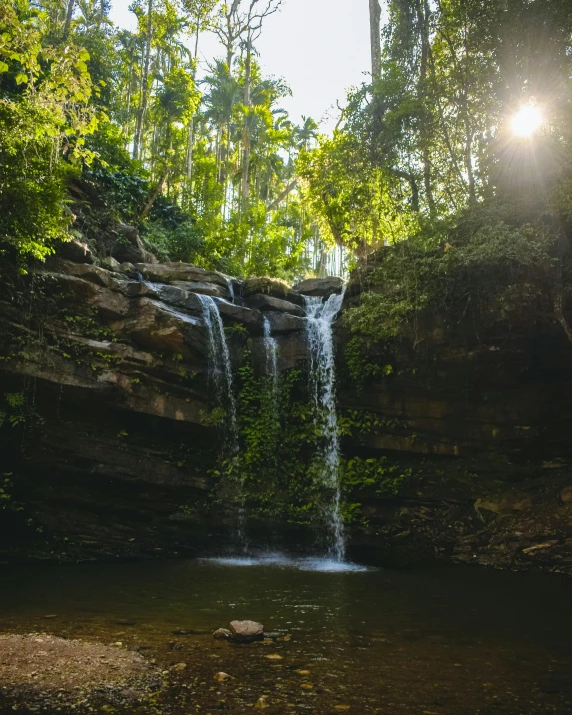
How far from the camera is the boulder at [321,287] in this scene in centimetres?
1641

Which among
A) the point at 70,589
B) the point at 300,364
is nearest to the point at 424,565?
the point at 300,364

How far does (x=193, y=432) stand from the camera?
1220 centimetres

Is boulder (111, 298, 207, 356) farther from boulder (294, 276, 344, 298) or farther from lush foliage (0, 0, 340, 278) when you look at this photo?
boulder (294, 276, 344, 298)

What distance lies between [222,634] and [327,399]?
8707mm

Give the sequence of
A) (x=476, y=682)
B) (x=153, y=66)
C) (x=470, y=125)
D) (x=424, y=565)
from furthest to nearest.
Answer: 1. (x=153, y=66)
2. (x=470, y=125)
3. (x=424, y=565)
4. (x=476, y=682)

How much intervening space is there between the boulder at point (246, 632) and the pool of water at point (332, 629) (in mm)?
149

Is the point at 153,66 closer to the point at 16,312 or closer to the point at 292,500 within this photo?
the point at 16,312

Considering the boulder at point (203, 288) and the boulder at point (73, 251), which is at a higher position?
the boulder at point (73, 251)

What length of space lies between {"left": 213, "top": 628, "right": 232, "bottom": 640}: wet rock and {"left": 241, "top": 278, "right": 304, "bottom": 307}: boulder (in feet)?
36.1

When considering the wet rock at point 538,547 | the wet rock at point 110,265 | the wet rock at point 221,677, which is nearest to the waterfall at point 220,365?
the wet rock at point 110,265

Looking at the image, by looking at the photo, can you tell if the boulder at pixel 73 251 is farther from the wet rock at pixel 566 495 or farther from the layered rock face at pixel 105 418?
the wet rock at pixel 566 495

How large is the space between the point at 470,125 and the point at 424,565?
35.4ft

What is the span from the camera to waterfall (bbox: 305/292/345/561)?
40.9 feet

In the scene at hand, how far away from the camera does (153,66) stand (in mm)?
34688
